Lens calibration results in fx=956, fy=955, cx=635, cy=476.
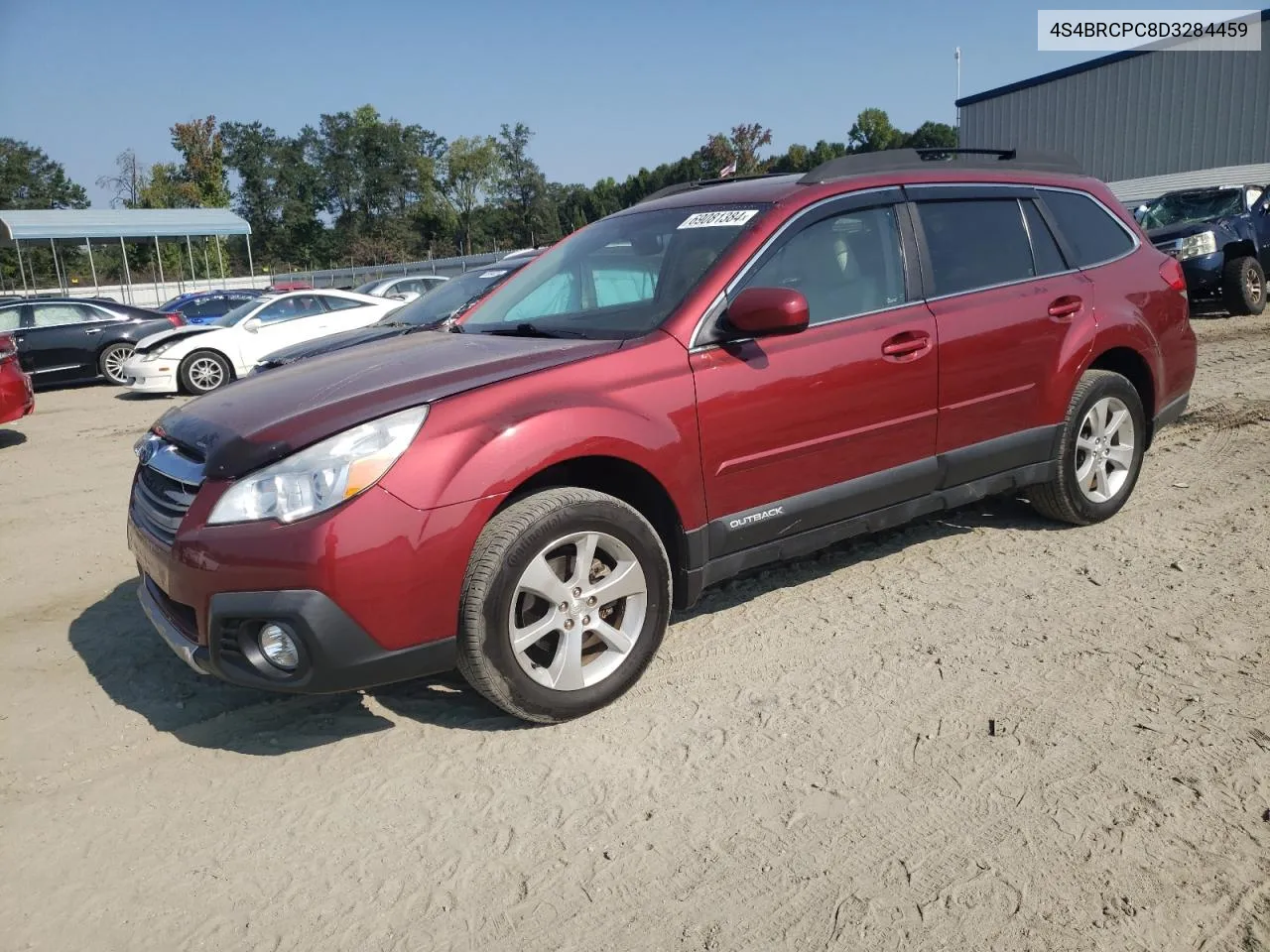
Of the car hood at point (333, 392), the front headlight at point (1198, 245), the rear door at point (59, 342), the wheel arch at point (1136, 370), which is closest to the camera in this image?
the car hood at point (333, 392)

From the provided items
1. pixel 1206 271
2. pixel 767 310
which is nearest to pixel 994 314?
pixel 767 310

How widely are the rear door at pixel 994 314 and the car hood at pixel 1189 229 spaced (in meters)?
9.91

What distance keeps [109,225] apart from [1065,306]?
35.5 meters

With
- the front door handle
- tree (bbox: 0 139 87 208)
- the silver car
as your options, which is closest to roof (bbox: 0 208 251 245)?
the silver car

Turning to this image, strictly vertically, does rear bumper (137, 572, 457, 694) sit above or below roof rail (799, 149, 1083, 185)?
below

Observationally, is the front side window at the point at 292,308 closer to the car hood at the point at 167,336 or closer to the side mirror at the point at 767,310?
the car hood at the point at 167,336

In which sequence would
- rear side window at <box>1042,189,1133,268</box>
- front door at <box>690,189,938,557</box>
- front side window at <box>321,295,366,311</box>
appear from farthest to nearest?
front side window at <box>321,295,366,311</box> < rear side window at <box>1042,189,1133,268</box> < front door at <box>690,189,938,557</box>

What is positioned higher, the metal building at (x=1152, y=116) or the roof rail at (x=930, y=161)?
the metal building at (x=1152, y=116)

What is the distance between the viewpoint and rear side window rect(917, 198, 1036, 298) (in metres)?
4.17

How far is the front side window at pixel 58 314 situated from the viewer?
1451 cm

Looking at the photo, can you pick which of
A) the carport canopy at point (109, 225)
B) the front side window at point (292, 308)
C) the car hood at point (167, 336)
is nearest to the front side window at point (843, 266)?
the front side window at point (292, 308)

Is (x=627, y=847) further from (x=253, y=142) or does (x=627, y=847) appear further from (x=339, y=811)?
(x=253, y=142)

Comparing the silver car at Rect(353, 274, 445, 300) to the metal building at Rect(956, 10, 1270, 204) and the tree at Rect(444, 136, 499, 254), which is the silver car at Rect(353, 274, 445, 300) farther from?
the tree at Rect(444, 136, 499, 254)

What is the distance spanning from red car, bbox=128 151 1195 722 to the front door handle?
0.01 meters
